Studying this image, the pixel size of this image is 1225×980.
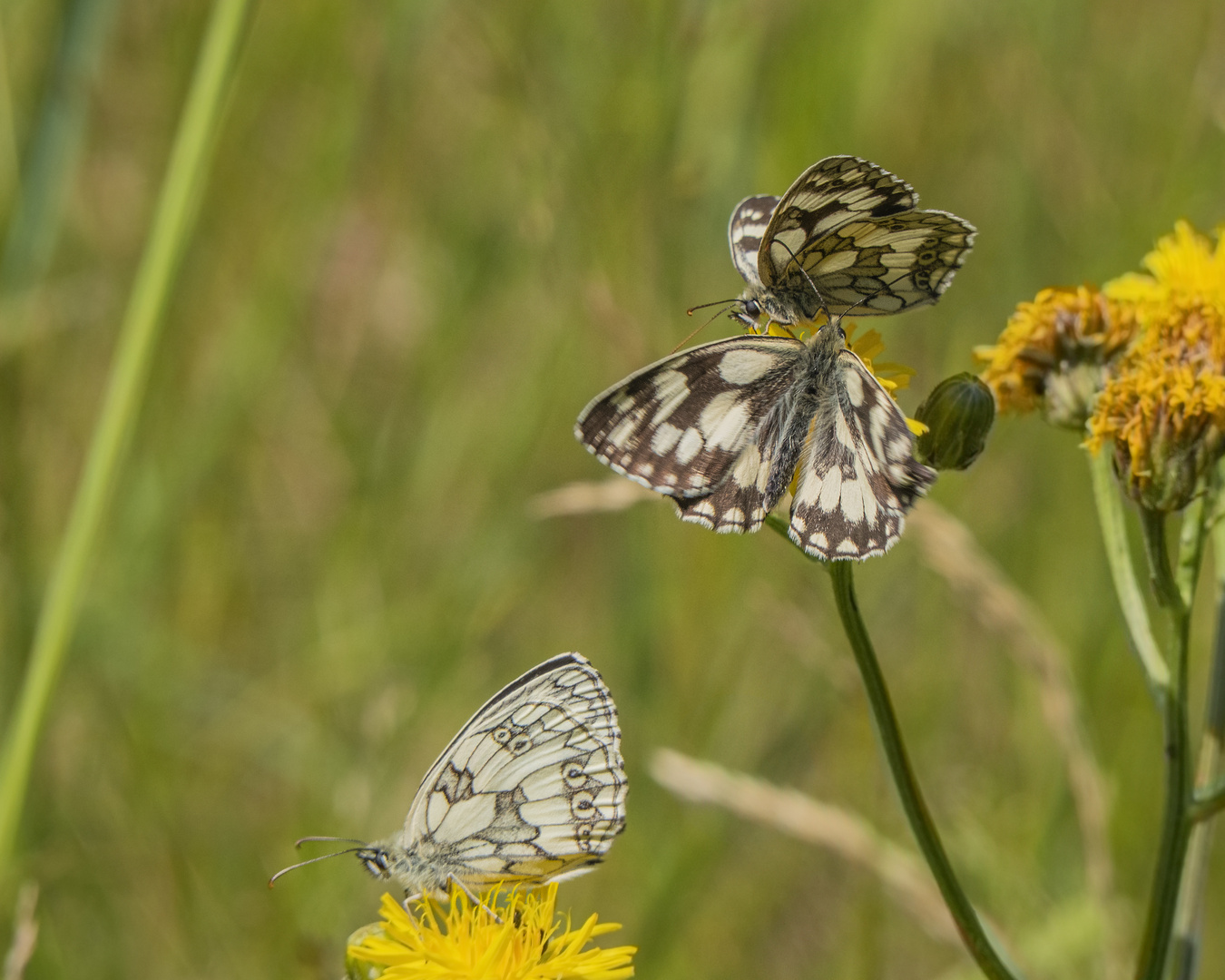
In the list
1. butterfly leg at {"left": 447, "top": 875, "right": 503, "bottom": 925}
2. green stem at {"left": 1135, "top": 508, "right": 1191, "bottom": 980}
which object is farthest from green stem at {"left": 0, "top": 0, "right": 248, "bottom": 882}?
green stem at {"left": 1135, "top": 508, "right": 1191, "bottom": 980}

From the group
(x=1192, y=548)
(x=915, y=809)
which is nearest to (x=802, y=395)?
(x=1192, y=548)

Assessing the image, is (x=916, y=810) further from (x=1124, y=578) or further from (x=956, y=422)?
(x=956, y=422)

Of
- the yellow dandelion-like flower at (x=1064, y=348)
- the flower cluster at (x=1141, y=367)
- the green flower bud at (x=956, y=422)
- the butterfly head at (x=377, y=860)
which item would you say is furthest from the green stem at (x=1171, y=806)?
the butterfly head at (x=377, y=860)

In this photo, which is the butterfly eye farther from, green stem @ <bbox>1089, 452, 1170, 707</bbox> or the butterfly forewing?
green stem @ <bbox>1089, 452, 1170, 707</bbox>

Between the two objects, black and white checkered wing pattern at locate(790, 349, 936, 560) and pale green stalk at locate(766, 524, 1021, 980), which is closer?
pale green stalk at locate(766, 524, 1021, 980)

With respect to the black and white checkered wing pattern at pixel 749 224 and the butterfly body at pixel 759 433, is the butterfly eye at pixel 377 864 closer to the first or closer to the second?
the butterfly body at pixel 759 433

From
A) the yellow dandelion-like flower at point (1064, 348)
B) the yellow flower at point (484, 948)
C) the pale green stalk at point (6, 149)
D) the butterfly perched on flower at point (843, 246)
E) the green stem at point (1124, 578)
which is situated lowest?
the yellow flower at point (484, 948)

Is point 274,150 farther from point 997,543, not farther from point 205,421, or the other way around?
point 997,543
